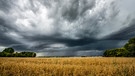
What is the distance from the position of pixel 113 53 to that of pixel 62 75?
66972mm

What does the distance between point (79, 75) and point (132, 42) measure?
69898 mm

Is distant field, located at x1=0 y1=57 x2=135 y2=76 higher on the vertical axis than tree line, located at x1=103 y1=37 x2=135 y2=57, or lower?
lower

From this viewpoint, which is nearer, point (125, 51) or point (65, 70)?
point (65, 70)

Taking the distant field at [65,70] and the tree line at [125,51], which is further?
the tree line at [125,51]

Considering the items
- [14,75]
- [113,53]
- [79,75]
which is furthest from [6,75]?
[113,53]

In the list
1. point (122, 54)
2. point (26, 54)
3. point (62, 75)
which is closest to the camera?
point (62, 75)

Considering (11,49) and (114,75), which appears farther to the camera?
(11,49)

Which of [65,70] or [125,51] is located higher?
[125,51]

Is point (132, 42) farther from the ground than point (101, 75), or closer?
farther from the ground

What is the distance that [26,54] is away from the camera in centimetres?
8681

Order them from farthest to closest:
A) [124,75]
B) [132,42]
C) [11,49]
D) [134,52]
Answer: [11,49], [132,42], [134,52], [124,75]

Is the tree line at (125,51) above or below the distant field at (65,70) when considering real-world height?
above

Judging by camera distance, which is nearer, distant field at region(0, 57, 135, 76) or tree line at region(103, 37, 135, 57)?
distant field at region(0, 57, 135, 76)

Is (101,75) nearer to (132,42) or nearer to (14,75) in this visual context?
(14,75)
